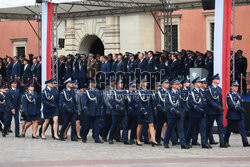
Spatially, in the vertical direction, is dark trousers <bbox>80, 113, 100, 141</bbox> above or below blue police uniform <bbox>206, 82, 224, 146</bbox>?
below

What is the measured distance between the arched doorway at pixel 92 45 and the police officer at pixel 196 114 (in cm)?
1982

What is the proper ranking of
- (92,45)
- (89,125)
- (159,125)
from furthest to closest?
(92,45) → (89,125) → (159,125)

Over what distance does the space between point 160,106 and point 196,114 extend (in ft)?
3.03

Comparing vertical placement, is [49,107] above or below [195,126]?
above

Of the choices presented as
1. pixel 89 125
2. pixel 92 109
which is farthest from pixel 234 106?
pixel 89 125

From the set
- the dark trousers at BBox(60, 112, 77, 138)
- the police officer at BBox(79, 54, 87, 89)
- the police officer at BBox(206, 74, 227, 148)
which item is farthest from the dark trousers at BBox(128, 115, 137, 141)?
the police officer at BBox(79, 54, 87, 89)

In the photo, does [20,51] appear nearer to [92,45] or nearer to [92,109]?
[92,45]

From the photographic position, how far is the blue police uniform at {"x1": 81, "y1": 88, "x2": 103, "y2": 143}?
17250 millimetres

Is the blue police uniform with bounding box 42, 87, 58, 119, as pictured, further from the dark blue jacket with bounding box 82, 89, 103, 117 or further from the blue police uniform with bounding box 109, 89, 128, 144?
the blue police uniform with bounding box 109, 89, 128, 144

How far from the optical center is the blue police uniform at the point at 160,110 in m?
16.0

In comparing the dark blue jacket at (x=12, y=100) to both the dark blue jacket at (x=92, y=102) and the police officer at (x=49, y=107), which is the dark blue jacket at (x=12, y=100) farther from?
the dark blue jacket at (x=92, y=102)

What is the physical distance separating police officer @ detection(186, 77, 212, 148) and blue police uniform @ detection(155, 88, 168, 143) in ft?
2.15

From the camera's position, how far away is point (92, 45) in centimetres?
3581

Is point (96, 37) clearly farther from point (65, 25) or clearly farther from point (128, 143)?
point (128, 143)
